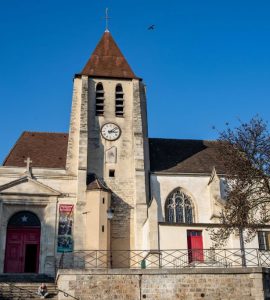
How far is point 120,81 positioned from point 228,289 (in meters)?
14.7

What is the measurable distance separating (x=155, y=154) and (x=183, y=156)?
1.71m

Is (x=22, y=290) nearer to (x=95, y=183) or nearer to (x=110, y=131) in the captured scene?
(x=95, y=183)

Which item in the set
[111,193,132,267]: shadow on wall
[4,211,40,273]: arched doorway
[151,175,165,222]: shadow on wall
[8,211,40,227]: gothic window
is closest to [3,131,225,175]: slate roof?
[151,175,165,222]: shadow on wall

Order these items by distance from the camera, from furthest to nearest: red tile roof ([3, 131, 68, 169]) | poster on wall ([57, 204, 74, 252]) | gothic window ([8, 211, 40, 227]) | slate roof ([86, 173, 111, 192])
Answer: red tile roof ([3, 131, 68, 169]) → slate roof ([86, 173, 111, 192]) → gothic window ([8, 211, 40, 227]) → poster on wall ([57, 204, 74, 252])

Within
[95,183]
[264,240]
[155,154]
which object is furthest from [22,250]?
[264,240]

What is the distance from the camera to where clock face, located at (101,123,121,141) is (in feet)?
83.2

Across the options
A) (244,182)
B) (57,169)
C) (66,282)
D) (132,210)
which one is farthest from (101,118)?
(66,282)

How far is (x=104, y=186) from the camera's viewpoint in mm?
23609

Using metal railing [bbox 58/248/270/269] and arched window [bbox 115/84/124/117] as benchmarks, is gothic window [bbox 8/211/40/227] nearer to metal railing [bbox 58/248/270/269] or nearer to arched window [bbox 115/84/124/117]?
metal railing [bbox 58/248/270/269]

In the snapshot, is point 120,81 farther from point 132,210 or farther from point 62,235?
point 62,235

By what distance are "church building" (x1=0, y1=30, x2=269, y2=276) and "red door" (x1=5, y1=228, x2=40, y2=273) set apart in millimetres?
48

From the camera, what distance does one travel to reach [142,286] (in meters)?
16.0

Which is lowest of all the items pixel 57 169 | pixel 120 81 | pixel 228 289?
pixel 228 289

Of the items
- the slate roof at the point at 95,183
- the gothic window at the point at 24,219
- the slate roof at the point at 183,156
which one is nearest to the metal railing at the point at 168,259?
the gothic window at the point at 24,219
